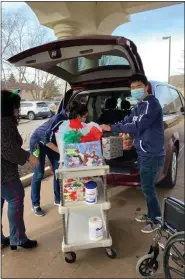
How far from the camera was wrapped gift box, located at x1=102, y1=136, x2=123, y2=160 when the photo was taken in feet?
10.2

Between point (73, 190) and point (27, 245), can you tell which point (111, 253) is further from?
point (27, 245)

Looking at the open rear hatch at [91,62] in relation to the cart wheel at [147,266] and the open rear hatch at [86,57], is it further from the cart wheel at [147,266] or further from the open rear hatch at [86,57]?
the cart wheel at [147,266]

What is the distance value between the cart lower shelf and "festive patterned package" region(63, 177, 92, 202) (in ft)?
0.46

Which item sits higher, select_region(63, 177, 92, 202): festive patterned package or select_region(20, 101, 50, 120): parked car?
select_region(20, 101, 50, 120): parked car

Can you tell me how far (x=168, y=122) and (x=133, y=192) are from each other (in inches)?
46.1

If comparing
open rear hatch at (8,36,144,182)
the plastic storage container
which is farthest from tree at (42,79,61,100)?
the plastic storage container

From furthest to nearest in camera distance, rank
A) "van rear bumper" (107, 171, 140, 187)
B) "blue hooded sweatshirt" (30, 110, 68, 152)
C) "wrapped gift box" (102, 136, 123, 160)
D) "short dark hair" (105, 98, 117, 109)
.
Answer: "short dark hair" (105, 98, 117, 109) < "wrapped gift box" (102, 136, 123, 160) < "van rear bumper" (107, 171, 140, 187) < "blue hooded sweatshirt" (30, 110, 68, 152)

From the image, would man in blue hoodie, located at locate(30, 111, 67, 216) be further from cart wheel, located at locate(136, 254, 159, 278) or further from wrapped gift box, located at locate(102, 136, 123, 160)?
cart wheel, located at locate(136, 254, 159, 278)

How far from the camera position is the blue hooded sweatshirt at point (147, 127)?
2.40m

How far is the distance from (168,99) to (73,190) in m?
2.34

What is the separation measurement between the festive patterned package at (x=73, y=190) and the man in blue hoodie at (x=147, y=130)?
571 millimetres

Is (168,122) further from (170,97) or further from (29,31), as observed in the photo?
(29,31)

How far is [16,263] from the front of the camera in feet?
7.53

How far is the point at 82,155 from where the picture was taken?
2088 millimetres
